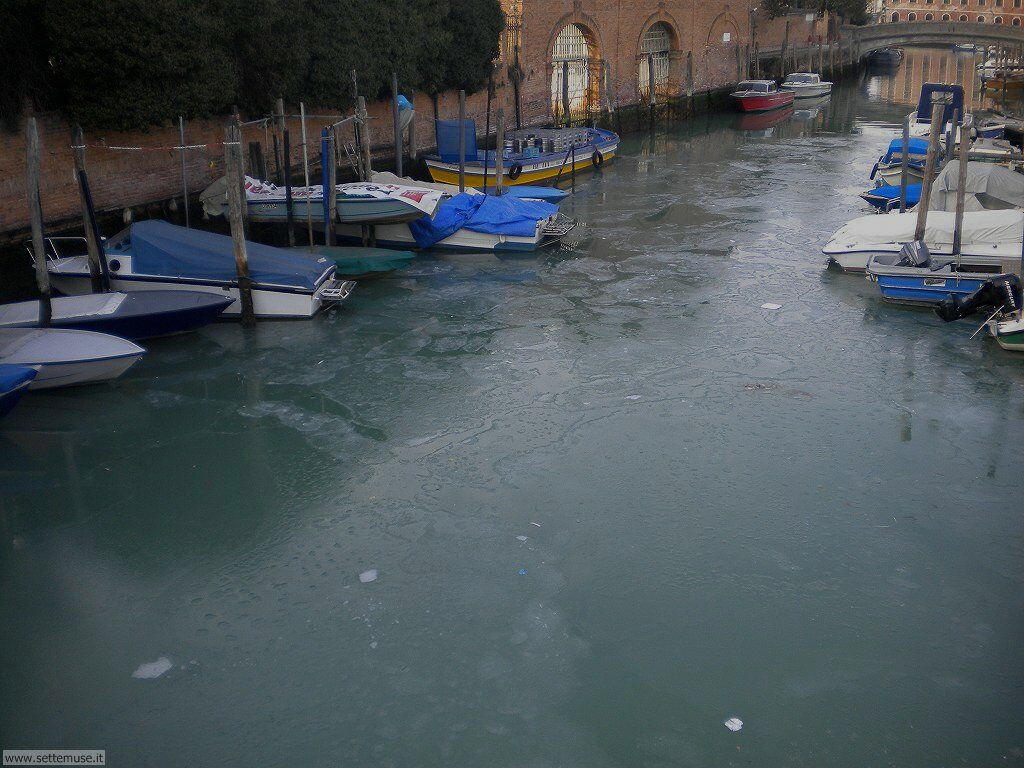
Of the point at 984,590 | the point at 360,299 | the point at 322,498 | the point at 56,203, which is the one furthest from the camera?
the point at 56,203

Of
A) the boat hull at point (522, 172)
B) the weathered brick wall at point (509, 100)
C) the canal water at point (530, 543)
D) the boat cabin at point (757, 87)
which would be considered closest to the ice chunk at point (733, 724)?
the canal water at point (530, 543)

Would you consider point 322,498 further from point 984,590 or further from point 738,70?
point 738,70

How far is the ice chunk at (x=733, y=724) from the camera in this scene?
529 cm

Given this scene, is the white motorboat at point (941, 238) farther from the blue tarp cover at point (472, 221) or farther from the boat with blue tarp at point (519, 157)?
the boat with blue tarp at point (519, 157)

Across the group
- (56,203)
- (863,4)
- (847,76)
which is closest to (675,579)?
(56,203)

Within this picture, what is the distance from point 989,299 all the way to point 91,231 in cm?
1047

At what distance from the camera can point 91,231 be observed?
11250 millimetres

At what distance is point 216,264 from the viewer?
1144 cm

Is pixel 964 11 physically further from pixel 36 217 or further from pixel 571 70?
pixel 36 217

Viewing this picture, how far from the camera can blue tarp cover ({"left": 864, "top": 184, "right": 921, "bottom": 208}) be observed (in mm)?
15558

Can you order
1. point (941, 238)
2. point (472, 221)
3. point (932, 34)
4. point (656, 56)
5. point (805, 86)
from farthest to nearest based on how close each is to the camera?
point (932, 34), point (805, 86), point (656, 56), point (472, 221), point (941, 238)

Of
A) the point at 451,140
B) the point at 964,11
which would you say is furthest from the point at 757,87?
the point at 964,11

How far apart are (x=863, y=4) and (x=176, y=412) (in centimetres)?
4820

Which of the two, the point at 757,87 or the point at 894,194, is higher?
the point at 757,87
